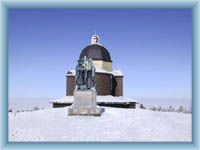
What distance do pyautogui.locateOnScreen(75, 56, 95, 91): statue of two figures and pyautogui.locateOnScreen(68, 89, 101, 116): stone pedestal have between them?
509mm

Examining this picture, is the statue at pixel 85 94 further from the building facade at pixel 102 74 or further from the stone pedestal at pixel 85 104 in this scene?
the building facade at pixel 102 74

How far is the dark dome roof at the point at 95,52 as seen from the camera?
38844 mm

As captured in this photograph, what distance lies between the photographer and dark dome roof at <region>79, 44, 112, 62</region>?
38.8 meters

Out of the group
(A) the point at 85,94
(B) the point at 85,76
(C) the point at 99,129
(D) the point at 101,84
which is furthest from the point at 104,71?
(C) the point at 99,129

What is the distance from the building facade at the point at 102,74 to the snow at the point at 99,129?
62.9 ft

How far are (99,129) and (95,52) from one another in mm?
24974

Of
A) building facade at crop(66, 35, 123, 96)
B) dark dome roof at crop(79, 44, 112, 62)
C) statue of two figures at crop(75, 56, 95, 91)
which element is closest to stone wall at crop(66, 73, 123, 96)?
building facade at crop(66, 35, 123, 96)

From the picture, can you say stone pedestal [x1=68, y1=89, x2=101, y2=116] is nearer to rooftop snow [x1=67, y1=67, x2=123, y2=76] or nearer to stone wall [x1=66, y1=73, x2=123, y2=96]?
stone wall [x1=66, y1=73, x2=123, y2=96]

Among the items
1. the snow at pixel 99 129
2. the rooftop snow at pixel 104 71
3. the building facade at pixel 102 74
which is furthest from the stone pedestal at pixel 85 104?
the rooftop snow at pixel 104 71

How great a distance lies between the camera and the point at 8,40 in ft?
40.2

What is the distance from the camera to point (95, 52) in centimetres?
3903

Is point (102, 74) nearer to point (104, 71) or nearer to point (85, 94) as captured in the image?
point (104, 71)

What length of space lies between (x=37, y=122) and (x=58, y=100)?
19038mm
